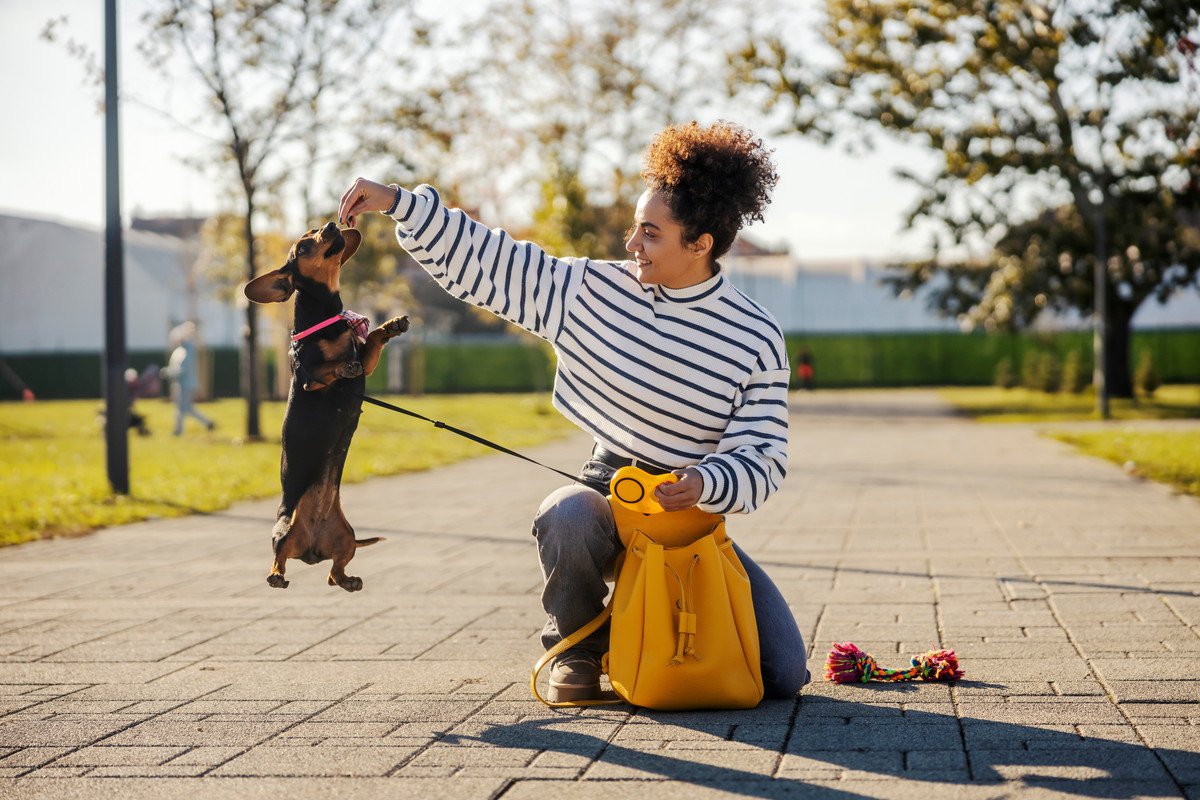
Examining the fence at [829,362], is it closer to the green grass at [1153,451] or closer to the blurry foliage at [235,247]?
the blurry foliage at [235,247]

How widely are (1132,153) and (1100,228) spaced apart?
2142 mm

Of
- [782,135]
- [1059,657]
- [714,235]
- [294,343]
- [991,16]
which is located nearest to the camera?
[294,343]

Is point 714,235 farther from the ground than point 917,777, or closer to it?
farther from the ground

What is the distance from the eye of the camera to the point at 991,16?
872 inches

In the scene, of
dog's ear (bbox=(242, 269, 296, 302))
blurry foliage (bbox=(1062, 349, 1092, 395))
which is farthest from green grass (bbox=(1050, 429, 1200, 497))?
blurry foliage (bbox=(1062, 349, 1092, 395))

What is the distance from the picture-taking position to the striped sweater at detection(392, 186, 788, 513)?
179 inches

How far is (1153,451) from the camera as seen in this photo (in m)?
16.2

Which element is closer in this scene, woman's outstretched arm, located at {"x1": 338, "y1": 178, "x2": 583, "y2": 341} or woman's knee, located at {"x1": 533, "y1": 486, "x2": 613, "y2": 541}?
woman's outstretched arm, located at {"x1": 338, "y1": 178, "x2": 583, "y2": 341}

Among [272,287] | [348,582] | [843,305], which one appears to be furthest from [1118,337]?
[843,305]

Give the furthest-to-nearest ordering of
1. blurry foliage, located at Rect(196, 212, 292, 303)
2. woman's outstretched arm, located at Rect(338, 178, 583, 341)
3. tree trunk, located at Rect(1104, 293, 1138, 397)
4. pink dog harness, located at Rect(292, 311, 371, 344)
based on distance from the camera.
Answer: tree trunk, located at Rect(1104, 293, 1138, 397), blurry foliage, located at Rect(196, 212, 292, 303), woman's outstretched arm, located at Rect(338, 178, 583, 341), pink dog harness, located at Rect(292, 311, 371, 344)

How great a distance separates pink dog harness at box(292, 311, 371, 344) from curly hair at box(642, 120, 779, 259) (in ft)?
3.42

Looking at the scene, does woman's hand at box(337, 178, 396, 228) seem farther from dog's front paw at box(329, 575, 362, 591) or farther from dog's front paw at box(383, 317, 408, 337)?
dog's front paw at box(329, 575, 362, 591)

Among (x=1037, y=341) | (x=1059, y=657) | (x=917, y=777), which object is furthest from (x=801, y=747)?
(x=1037, y=341)

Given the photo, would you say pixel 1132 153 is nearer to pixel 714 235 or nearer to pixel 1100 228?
pixel 1100 228
